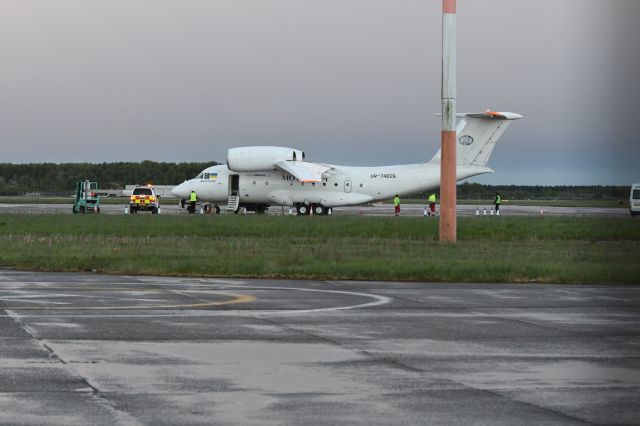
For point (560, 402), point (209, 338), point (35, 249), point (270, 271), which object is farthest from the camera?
point (35, 249)

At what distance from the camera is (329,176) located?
76.1m

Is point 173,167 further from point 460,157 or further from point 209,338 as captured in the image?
point 209,338

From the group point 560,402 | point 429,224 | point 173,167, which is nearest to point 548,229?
point 429,224

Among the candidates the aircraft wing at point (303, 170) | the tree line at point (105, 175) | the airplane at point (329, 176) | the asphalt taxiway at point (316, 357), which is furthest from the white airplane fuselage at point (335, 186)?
the tree line at point (105, 175)

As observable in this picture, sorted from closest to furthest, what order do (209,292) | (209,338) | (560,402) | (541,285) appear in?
(560,402) → (209,338) → (209,292) → (541,285)

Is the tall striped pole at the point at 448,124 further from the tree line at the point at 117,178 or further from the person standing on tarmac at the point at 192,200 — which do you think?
the tree line at the point at 117,178

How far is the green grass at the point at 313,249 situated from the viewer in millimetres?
28922

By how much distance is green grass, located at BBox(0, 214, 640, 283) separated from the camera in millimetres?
28922

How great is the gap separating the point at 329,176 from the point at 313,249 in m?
39.8

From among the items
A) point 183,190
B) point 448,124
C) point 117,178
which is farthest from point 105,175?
point 448,124

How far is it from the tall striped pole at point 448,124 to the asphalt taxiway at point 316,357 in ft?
63.4

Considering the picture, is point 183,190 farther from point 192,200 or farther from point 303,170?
point 303,170

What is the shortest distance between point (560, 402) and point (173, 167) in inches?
6834

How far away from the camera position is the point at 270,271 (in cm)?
2892
